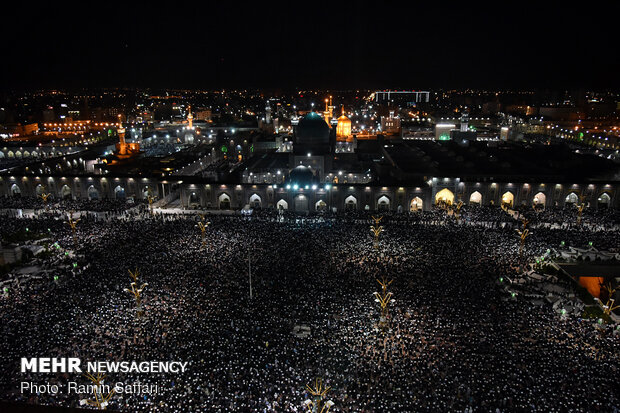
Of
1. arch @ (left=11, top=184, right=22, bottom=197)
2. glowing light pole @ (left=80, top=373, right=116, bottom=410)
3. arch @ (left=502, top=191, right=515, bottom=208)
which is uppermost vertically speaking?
Result: arch @ (left=502, top=191, right=515, bottom=208)

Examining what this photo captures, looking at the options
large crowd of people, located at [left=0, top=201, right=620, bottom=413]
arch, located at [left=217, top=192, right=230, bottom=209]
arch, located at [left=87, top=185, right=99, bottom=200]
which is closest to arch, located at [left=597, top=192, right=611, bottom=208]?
large crowd of people, located at [left=0, top=201, right=620, bottom=413]

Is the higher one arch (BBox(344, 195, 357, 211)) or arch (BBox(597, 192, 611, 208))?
arch (BBox(597, 192, 611, 208))

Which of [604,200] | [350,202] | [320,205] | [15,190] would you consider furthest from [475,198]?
[15,190]

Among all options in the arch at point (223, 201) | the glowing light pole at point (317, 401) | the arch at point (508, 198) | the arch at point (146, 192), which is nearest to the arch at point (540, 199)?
the arch at point (508, 198)

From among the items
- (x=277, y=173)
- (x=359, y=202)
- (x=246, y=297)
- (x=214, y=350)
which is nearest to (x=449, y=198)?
(x=359, y=202)

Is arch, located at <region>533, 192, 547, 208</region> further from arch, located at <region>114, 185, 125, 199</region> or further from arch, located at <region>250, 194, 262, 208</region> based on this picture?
arch, located at <region>114, 185, 125, 199</region>

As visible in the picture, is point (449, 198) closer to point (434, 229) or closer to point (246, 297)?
point (434, 229)

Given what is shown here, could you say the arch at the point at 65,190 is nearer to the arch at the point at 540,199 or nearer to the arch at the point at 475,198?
the arch at the point at 475,198
